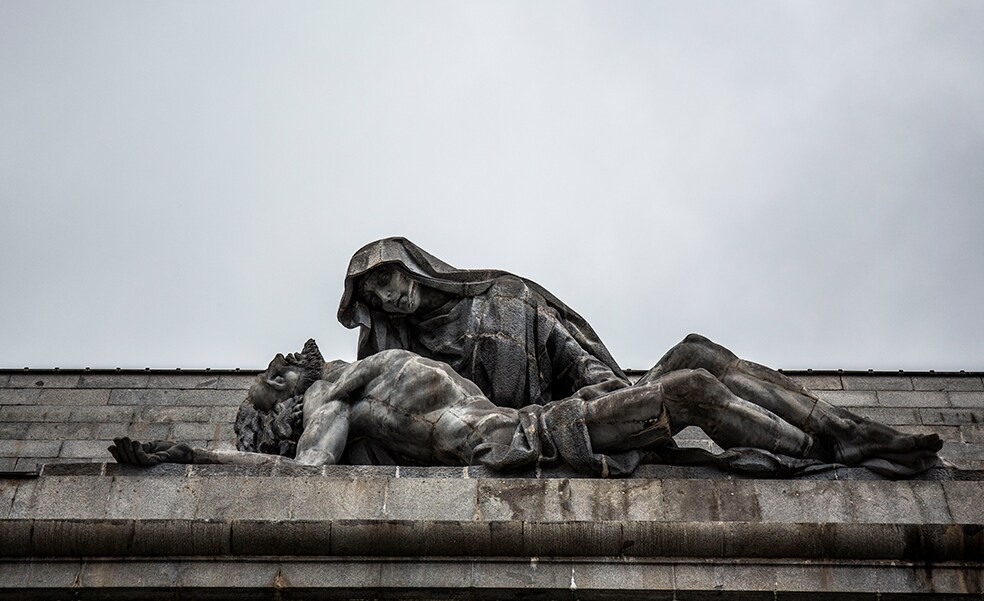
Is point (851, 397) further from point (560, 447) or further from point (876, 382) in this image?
point (560, 447)

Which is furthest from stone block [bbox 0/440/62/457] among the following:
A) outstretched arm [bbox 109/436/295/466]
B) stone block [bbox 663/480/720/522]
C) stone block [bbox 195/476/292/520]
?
stone block [bbox 663/480/720/522]

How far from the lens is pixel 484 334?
18062 millimetres

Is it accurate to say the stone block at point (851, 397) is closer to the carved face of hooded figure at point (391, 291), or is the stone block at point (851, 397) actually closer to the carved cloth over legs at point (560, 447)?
the carved face of hooded figure at point (391, 291)

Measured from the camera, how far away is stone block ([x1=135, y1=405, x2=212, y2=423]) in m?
21.6

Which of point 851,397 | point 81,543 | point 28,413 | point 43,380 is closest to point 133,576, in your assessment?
point 81,543

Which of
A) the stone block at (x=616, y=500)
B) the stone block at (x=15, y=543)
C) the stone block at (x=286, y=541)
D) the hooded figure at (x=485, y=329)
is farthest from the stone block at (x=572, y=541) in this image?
the stone block at (x=15, y=543)

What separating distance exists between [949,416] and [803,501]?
657 cm

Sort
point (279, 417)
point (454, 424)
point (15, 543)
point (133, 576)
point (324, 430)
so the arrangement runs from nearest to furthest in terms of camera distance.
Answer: point (133, 576)
point (15, 543)
point (454, 424)
point (324, 430)
point (279, 417)

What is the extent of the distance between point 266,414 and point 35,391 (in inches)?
213

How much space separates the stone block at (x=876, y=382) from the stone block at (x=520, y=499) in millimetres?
7280

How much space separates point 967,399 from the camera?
21281mm

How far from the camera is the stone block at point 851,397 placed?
21.2m

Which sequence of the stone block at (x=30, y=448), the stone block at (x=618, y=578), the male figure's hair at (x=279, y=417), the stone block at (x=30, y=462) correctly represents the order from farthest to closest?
the stone block at (x=30, y=448) → the stone block at (x=30, y=462) → the male figure's hair at (x=279, y=417) → the stone block at (x=618, y=578)

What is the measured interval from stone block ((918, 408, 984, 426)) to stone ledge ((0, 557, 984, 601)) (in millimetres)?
6672
